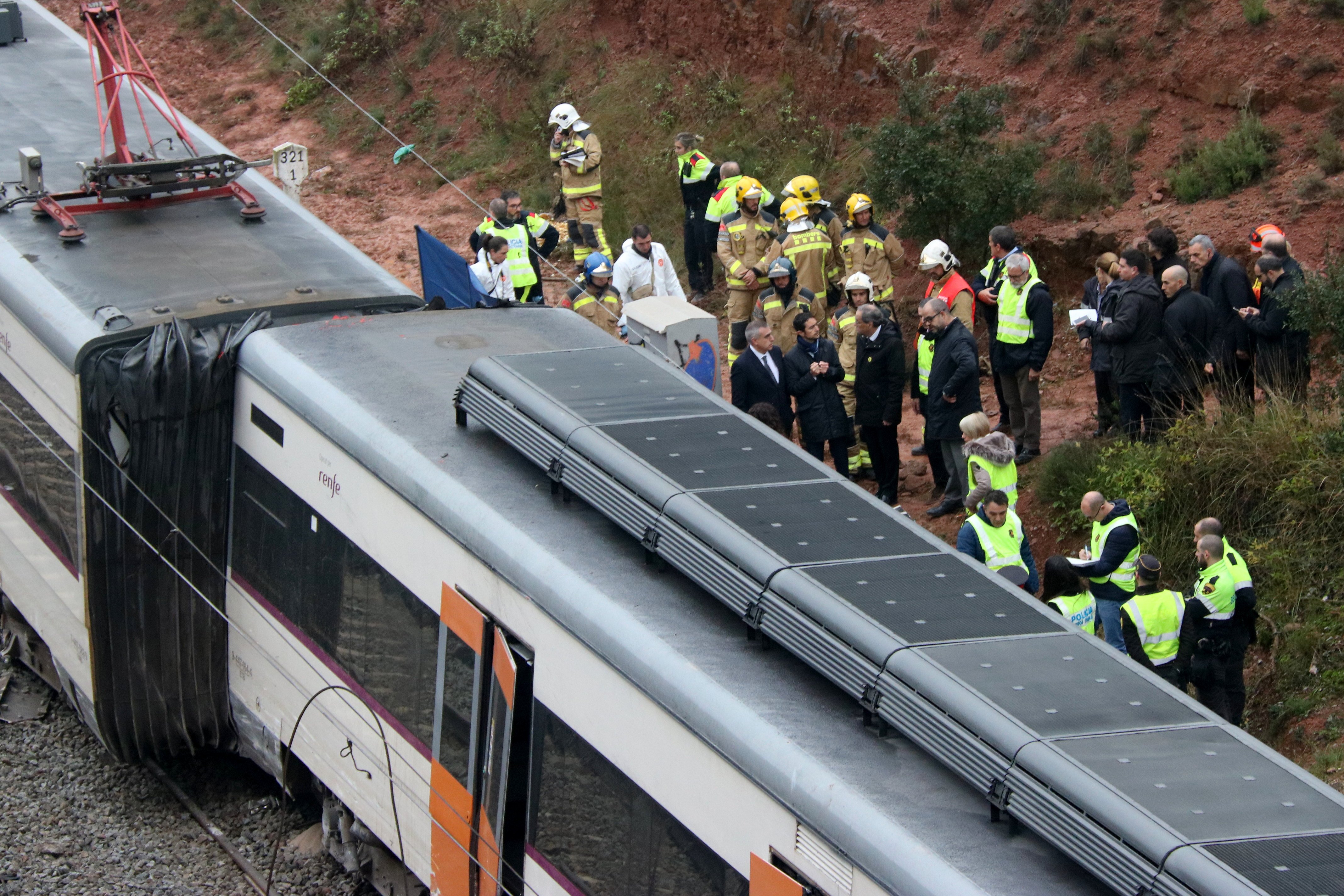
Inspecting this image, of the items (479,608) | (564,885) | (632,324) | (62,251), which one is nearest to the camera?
(564,885)

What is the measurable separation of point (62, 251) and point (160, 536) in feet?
6.39

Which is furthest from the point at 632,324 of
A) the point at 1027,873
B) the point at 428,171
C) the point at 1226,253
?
the point at 428,171

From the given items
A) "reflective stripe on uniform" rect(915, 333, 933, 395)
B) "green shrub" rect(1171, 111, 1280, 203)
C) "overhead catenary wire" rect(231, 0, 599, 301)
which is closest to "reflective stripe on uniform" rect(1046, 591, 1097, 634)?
"reflective stripe on uniform" rect(915, 333, 933, 395)

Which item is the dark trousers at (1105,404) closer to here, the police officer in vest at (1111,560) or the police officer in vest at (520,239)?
the police officer in vest at (1111,560)

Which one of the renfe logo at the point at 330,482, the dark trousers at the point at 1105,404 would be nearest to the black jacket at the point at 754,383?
the dark trousers at the point at 1105,404

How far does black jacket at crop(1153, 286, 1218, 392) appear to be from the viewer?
10.5m

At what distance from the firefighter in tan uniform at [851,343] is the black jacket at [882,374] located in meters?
0.10

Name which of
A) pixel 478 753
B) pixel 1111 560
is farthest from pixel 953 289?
pixel 478 753

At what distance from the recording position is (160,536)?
865 cm

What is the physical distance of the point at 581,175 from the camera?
16375mm

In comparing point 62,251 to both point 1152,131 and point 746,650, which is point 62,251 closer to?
point 746,650

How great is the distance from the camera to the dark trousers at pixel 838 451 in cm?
1137

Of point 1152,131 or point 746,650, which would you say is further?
point 1152,131

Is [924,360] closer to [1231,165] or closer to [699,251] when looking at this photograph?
[1231,165]
